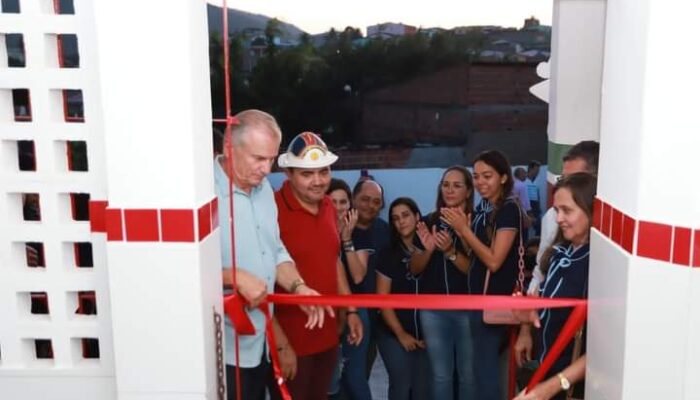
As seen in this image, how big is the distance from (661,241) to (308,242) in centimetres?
144

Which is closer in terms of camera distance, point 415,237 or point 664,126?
point 664,126

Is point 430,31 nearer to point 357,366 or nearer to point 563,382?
point 357,366

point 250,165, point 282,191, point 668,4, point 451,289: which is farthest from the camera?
point 451,289

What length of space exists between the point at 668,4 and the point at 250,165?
4.23 feet

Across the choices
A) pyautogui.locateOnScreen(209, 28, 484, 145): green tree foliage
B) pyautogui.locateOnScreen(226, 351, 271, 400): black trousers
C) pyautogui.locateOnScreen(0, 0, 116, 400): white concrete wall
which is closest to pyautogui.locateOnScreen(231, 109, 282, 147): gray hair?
pyautogui.locateOnScreen(0, 0, 116, 400): white concrete wall

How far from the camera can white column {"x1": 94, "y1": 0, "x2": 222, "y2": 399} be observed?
1.62 m

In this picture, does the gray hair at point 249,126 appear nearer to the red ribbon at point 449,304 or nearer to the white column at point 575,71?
the red ribbon at point 449,304

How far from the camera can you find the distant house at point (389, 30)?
5.91 meters

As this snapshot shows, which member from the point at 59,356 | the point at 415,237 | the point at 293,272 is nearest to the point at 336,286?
the point at 293,272

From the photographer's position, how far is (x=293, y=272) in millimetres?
2361

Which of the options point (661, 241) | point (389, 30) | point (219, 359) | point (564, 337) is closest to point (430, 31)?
point (389, 30)

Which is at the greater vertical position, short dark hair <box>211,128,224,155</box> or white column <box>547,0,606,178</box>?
white column <box>547,0,606,178</box>

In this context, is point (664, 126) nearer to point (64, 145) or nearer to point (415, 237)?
point (64, 145)

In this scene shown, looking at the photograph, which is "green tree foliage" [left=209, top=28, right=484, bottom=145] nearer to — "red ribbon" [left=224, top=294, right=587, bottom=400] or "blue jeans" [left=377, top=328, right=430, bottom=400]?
"blue jeans" [left=377, top=328, right=430, bottom=400]
